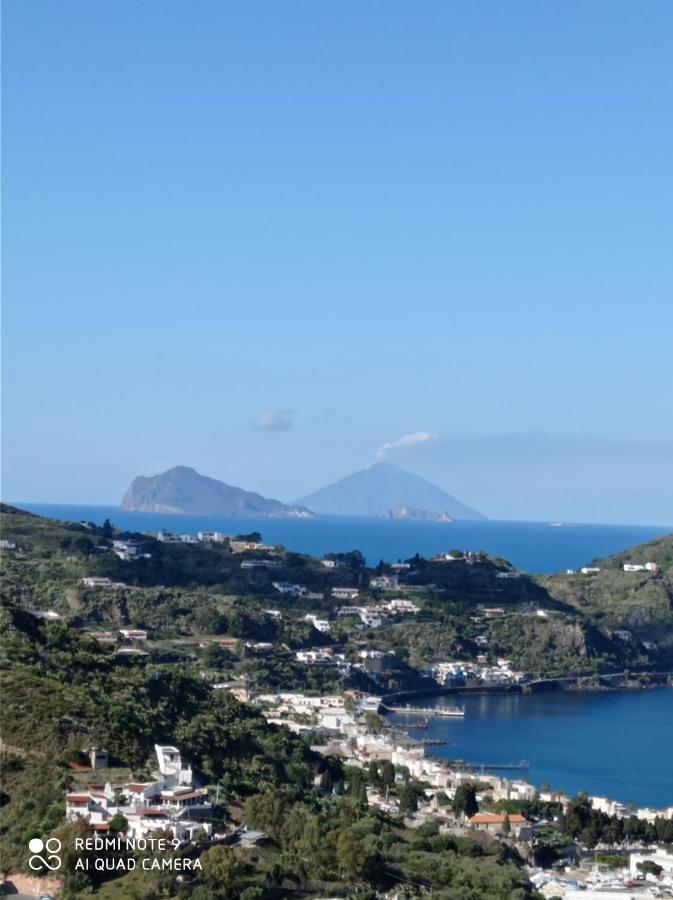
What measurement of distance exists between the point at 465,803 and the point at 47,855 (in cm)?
1177

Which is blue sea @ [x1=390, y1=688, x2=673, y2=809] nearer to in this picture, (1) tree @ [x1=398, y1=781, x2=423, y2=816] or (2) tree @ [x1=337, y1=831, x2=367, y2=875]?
(1) tree @ [x1=398, y1=781, x2=423, y2=816]

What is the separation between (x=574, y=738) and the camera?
147ft

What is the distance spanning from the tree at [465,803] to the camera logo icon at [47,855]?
36.9ft

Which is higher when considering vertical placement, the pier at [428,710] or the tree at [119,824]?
the tree at [119,824]

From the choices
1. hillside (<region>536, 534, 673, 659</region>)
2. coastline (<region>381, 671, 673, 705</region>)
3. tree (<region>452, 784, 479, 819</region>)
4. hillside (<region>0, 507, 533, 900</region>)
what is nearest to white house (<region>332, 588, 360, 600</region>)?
coastline (<region>381, 671, 673, 705</region>)

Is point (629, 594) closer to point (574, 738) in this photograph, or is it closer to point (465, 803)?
point (574, 738)

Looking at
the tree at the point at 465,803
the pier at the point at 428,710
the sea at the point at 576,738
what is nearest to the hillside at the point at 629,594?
the sea at the point at 576,738

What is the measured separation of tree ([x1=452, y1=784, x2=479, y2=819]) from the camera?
2786 cm

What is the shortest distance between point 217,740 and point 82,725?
4.69 metres

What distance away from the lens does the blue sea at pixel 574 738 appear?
37281 millimetres

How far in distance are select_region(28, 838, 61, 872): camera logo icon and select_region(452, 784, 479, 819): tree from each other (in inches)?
443

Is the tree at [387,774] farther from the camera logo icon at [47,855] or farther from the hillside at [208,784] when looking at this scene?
the camera logo icon at [47,855]

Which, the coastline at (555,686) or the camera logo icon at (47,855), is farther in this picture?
the coastline at (555,686)

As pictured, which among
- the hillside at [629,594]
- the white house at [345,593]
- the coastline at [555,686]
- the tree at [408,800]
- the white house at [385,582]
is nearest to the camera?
the tree at [408,800]
